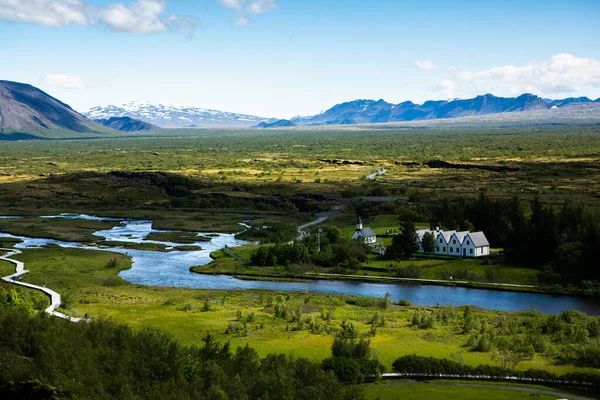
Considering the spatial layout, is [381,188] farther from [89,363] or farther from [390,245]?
[89,363]

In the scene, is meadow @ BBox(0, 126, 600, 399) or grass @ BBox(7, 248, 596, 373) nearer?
grass @ BBox(7, 248, 596, 373)

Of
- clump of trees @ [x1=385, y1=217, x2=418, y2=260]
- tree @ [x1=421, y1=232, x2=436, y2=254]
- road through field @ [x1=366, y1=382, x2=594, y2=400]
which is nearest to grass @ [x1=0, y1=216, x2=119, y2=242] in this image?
clump of trees @ [x1=385, y1=217, x2=418, y2=260]

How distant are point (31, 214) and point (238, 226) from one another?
43486 millimetres

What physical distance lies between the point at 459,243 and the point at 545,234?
10010 mm

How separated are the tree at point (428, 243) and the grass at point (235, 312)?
2181cm

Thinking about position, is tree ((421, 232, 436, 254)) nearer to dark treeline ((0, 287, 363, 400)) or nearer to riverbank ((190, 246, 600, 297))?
riverbank ((190, 246, 600, 297))

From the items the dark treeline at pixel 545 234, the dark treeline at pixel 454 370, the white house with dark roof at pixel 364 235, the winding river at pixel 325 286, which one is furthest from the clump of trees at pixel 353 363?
the white house with dark roof at pixel 364 235

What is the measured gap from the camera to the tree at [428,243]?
94688 mm

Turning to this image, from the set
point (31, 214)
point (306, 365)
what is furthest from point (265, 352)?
point (31, 214)

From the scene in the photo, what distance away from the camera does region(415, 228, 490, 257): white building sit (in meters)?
92.3

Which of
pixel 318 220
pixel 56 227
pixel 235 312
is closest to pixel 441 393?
pixel 235 312

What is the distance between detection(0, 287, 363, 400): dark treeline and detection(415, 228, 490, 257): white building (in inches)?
1950

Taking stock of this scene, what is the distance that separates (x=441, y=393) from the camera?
46688 millimetres

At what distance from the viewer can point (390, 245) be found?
9781 cm
